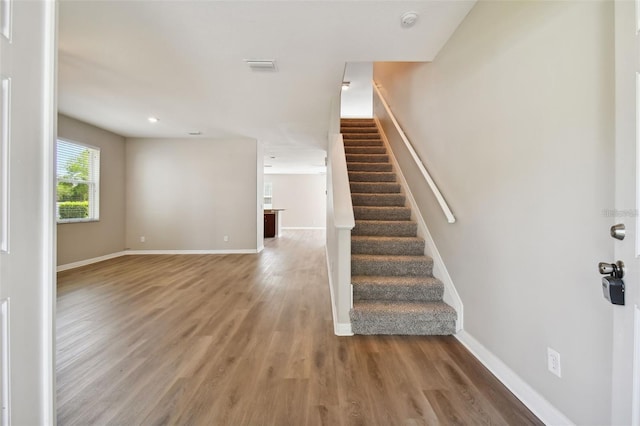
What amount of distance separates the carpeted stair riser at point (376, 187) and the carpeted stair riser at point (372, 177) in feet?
0.65

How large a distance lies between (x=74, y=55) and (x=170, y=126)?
2.58m

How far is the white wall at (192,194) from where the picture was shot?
19.7ft

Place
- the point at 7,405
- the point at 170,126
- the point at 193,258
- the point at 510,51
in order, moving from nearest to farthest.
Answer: the point at 7,405, the point at 510,51, the point at 170,126, the point at 193,258

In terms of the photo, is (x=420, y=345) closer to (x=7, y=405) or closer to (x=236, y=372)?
(x=236, y=372)

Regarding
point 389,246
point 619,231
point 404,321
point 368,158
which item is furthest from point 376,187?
point 619,231

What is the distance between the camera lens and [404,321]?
87.7 inches

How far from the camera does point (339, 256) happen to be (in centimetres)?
226

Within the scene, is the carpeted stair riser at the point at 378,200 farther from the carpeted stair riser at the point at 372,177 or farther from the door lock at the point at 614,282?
the door lock at the point at 614,282

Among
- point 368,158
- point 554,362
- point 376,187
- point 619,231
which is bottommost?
point 554,362

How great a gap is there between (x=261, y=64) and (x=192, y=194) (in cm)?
422

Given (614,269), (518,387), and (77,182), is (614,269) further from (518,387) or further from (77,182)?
(77,182)

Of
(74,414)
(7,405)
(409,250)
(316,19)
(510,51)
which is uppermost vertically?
(316,19)

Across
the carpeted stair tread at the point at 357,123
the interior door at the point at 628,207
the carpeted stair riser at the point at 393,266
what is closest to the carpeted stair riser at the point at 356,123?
the carpeted stair tread at the point at 357,123

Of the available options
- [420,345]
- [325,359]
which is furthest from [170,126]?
[420,345]
